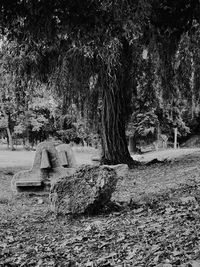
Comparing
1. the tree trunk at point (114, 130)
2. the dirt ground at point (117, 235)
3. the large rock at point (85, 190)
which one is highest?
the tree trunk at point (114, 130)

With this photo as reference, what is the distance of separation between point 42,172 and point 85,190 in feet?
13.7

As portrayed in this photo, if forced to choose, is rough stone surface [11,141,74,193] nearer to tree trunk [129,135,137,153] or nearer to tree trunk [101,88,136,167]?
tree trunk [101,88,136,167]

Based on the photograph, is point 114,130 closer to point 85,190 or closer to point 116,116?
point 116,116

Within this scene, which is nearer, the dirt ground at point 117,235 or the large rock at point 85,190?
the dirt ground at point 117,235

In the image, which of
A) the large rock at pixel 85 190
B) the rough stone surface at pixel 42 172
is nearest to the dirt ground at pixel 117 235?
the large rock at pixel 85 190

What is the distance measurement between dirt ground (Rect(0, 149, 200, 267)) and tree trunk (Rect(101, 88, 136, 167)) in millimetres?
4997

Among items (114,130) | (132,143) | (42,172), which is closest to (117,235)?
(42,172)

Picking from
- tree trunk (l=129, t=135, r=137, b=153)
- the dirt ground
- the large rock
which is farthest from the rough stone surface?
tree trunk (l=129, t=135, r=137, b=153)

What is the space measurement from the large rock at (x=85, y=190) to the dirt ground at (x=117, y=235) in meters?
0.18

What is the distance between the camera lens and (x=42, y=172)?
9.83m

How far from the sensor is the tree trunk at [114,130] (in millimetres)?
12055

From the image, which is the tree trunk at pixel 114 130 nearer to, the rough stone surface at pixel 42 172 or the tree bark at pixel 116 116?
the tree bark at pixel 116 116

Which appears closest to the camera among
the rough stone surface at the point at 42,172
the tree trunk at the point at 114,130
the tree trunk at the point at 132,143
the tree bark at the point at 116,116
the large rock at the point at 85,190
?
the large rock at the point at 85,190

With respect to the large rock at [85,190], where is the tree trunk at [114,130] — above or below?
above
